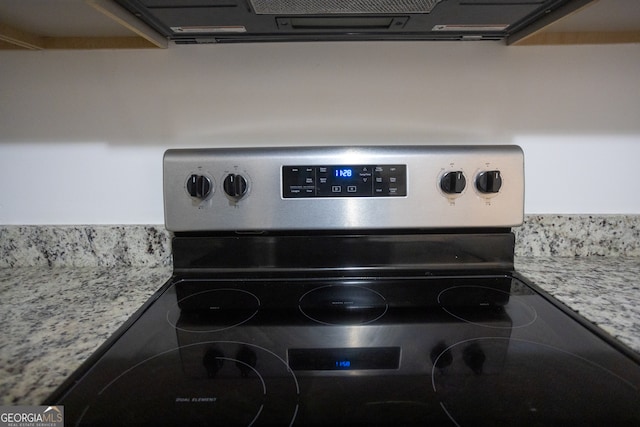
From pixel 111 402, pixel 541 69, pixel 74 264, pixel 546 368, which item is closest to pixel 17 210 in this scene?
pixel 74 264

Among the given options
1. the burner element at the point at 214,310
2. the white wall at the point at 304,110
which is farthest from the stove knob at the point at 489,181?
the burner element at the point at 214,310

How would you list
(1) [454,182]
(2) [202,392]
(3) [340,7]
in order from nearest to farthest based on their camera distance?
(2) [202,392], (3) [340,7], (1) [454,182]

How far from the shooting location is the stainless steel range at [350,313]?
0.42m

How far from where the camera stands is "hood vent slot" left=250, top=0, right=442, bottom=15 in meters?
0.57

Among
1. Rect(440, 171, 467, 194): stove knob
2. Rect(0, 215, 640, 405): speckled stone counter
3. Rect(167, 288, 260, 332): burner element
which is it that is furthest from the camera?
Rect(440, 171, 467, 194): stove knob

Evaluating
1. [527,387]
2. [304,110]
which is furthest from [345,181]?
[527,387]

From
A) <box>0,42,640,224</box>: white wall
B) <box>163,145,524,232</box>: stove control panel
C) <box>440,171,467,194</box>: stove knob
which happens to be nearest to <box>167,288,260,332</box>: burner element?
<box>163,145,524,232</box>: stove control panel

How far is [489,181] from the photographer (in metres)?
0.73

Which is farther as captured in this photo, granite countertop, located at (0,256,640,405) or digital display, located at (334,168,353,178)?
digital display, located at (334,168,353,178)

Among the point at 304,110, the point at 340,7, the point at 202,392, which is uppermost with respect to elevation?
the point at 340,7

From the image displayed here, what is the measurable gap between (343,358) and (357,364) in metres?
0.02

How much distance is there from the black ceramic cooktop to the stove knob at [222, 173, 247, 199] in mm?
203

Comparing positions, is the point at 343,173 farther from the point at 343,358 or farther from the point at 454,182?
the point at 343,358

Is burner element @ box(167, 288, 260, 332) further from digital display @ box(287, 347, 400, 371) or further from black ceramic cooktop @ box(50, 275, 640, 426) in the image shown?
digital display @ box(287, 347, 400, 371)
